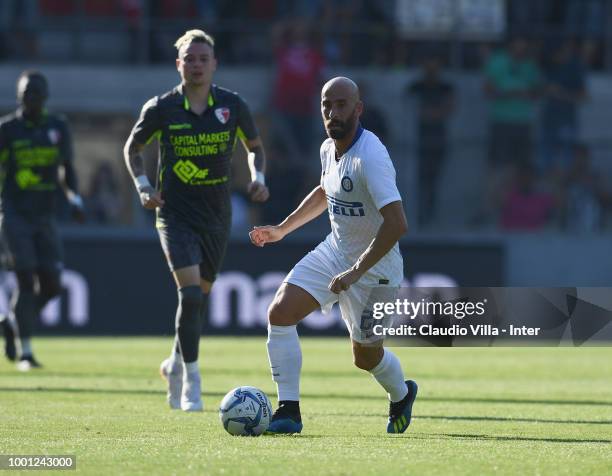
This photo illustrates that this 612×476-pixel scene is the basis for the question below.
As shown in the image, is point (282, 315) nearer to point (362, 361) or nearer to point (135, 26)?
point (362, 361)

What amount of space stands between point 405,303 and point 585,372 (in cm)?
638

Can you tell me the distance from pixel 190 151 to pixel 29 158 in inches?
164

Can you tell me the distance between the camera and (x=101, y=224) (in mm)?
20062

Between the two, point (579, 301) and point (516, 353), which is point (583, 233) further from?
point (579, 301)

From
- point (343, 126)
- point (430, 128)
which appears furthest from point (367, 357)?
point (430, 128)

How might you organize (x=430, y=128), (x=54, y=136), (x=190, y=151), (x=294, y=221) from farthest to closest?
(x=430, y=128) < (x=54, y=136) < (x=190, y=151) < (x=294, y=221)

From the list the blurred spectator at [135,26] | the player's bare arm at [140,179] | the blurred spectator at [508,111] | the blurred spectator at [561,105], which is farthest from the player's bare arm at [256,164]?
the blurred spectator at [135,26]

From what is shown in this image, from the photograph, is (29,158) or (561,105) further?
A: (561,105)

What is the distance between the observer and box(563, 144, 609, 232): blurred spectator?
19953 millimetres

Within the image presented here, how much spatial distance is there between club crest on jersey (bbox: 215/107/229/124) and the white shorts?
216 centimetres

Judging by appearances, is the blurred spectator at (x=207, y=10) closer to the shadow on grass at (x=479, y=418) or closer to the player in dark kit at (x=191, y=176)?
the player in dark kit at (x=191, y=176)

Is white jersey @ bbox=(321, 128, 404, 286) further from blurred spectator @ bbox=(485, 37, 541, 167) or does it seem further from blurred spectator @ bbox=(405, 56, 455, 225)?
blurred spectator @ bbox=(485, 37, 541, 167)

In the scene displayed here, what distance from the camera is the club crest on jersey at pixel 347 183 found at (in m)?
8.06

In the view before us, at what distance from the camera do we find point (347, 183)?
809cm
